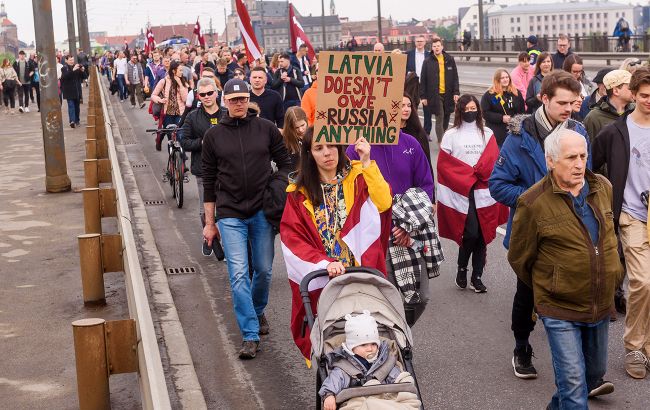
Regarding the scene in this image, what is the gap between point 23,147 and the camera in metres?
25.3

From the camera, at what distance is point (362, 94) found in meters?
6.78

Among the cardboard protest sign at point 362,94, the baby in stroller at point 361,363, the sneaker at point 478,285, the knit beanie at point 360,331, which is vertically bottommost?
the sneaker at point 478,285

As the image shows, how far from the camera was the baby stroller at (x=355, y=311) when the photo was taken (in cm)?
529

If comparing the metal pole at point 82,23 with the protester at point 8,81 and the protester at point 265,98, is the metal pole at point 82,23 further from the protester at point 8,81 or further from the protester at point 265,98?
the protester at point 265,98

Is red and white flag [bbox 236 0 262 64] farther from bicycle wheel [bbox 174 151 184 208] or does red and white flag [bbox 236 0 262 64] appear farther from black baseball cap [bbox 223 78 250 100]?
black baseball cap [bbox 223 78 250 100]

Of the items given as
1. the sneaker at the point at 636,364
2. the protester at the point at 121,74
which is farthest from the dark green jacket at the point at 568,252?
the protester at the point at 121,74

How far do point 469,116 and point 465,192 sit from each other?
651 mm

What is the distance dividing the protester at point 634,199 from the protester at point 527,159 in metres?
0.51

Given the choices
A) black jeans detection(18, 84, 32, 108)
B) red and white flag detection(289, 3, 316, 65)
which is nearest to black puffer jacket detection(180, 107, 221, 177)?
red and white flag detection(289, 3, 316, 65)

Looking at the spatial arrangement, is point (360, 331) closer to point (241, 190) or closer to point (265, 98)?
point (241, 190)

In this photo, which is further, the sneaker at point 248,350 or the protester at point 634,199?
the sneaker at point 248,350

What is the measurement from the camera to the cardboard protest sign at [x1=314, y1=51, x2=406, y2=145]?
6656 mm

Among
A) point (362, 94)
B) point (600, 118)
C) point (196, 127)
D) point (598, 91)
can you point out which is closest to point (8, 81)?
point (196, 127)

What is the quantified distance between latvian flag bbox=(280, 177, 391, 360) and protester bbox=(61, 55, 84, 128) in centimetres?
2333
